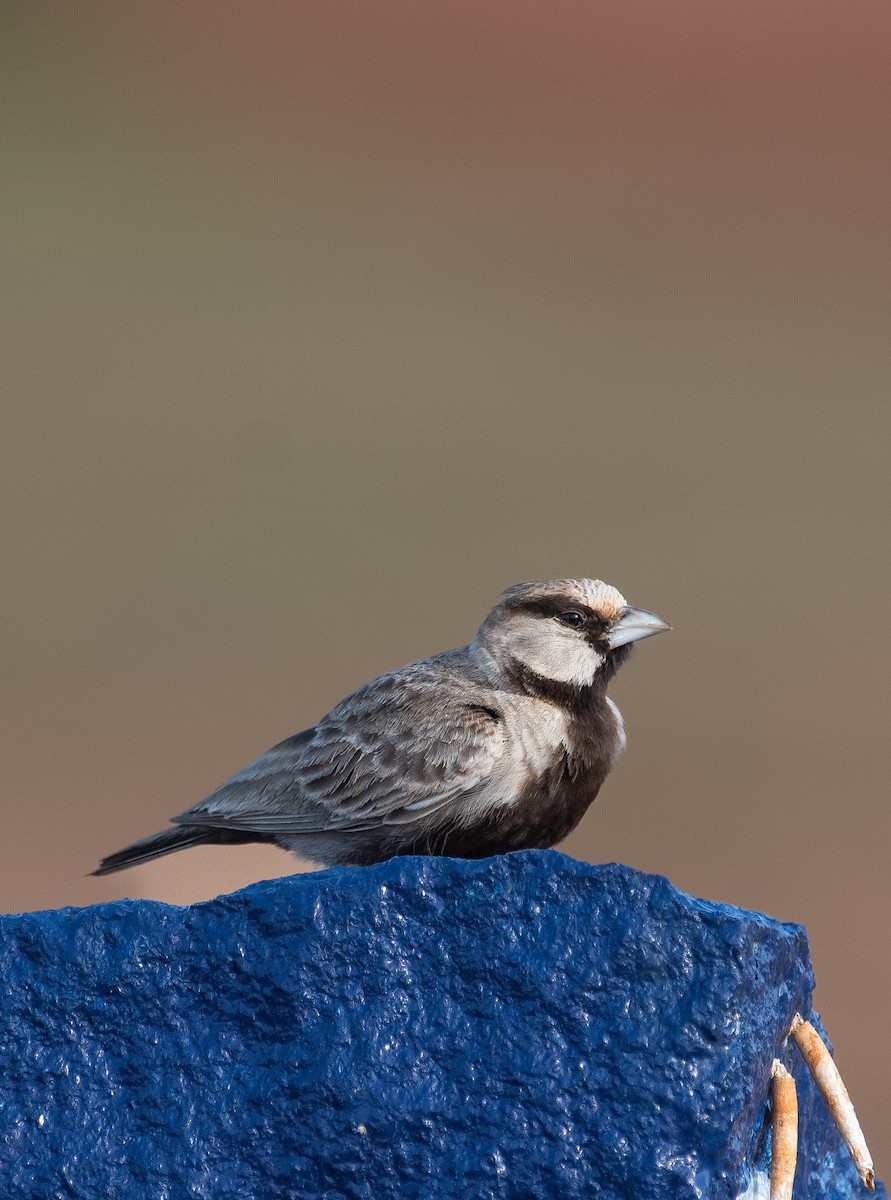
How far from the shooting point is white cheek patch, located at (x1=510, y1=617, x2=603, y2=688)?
3652 mm

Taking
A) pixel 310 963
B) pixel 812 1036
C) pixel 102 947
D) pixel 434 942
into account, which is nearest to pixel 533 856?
pixel 434 942

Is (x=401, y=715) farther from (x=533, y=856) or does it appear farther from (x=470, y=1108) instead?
(x=470, y=1108)

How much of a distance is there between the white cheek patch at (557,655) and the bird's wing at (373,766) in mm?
173

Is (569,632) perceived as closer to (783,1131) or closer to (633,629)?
(633,629)

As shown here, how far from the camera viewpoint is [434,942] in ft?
8.96

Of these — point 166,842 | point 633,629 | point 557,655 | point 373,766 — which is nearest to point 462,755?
point 373,766

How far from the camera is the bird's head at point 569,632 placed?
3.66 m

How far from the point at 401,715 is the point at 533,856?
944mm

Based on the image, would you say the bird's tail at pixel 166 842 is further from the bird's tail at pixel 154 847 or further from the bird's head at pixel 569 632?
the bird's head at pixel 569 632

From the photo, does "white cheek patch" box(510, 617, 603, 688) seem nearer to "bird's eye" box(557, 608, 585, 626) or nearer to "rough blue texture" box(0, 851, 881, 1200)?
"bird's eye" box(557, 608, 585, 626)

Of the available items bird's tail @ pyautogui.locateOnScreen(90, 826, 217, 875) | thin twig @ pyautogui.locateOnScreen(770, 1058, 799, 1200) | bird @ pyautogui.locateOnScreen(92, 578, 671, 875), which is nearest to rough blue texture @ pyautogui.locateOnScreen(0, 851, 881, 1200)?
thin twig @ pyautogui.locateOnScreen(770, 1058, 799, 1200)

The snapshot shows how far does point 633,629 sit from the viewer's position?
3.68 meters

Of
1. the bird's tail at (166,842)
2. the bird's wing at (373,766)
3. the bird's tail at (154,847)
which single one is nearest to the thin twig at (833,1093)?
the bird's wing at (373,766)

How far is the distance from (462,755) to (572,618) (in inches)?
19.4
